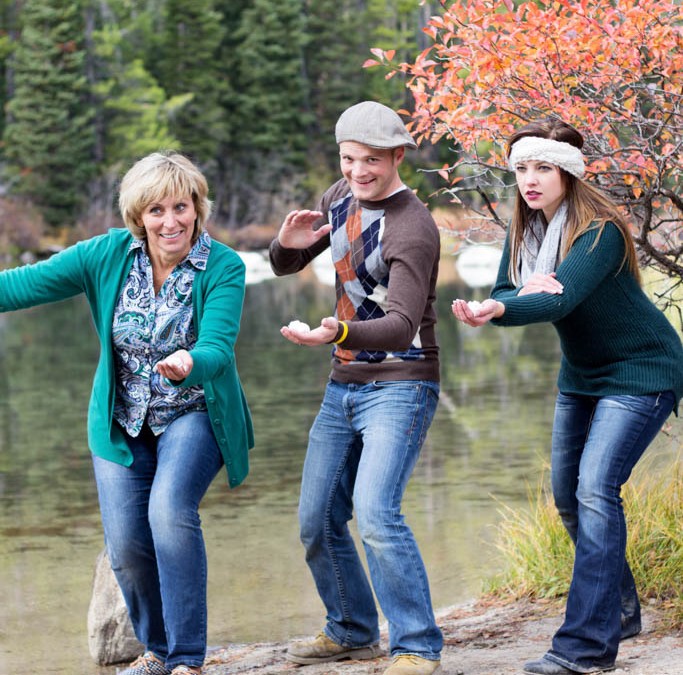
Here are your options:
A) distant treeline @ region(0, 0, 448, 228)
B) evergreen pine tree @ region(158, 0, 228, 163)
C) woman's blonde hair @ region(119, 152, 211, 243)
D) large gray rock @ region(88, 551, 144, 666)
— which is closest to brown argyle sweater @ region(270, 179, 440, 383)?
woman's blonde hair @ region(119, 152, 211, 243)

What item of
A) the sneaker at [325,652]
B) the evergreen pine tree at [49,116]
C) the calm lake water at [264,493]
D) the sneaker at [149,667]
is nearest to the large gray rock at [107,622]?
the calm lake water at [264,493]

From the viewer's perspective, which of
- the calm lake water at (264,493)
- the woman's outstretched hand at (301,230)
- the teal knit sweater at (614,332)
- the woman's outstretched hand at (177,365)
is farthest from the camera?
the calm lake water at (264,493)

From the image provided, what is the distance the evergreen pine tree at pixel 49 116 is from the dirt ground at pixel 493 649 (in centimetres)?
3886

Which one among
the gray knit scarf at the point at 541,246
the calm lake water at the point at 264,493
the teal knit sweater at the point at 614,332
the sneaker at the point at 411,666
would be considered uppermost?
the gray knit scarf at the point at 541,246

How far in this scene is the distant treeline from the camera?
42969 millimetres

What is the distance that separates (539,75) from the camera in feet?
17.2

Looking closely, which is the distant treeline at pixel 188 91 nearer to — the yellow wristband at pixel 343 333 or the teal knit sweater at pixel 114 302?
the teal knit sweater at pixel 114 302

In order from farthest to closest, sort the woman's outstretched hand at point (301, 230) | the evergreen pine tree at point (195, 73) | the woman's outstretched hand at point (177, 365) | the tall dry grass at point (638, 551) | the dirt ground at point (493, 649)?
the evergreen pine tree at point (195, 73) → the tall dry grass at point (638, 551) → the woman's outstretched hand at point (301, 230) → the dirt ground at point (493, 649) → the woman's outstretched hand at point (177, 365)

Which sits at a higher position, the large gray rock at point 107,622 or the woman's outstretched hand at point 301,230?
the woman's outstretched hand at point 301,230

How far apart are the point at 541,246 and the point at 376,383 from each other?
684 millimetres

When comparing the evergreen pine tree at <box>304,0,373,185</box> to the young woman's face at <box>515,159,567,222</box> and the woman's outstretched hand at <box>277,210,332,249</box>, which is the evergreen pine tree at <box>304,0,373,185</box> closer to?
the woman's outstretched hand at <box>277,210,332,249</box>

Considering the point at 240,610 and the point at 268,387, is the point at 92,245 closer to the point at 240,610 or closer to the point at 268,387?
the point at 240,610

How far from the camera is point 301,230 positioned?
171 inches

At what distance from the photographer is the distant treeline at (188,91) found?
42969 millimetres
